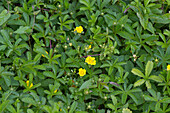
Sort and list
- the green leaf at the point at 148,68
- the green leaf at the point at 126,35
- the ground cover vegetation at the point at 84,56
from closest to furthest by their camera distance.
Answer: the ground cover vegetation at the point at 84,56, the green leaf at the point at 148,68, the green leaf at the point at 126,35

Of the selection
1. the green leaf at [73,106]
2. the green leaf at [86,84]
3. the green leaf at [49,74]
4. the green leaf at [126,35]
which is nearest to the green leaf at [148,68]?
the green leaf at [126,35]

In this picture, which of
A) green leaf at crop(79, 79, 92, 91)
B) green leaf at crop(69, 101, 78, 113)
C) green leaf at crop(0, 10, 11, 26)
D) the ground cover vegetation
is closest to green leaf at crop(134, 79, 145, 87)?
the ground cover vegetation

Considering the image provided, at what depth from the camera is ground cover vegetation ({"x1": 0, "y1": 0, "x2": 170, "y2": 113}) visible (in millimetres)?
2139

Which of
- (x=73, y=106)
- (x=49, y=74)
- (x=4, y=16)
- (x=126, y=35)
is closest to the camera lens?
(x=73, y=106)

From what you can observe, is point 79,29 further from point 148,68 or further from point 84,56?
point 148,68

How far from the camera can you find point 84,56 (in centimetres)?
237

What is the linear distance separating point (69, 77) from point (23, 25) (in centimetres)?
74

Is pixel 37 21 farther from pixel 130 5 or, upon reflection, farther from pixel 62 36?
pixel 130 5

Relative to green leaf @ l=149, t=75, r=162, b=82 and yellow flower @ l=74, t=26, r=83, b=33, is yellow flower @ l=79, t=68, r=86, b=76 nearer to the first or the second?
yellow flower @ l=74, t=26, r=83, b=33

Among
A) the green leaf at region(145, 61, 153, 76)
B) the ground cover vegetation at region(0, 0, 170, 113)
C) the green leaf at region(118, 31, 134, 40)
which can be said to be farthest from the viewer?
the green leaf at region(118, 31, 134, 40)

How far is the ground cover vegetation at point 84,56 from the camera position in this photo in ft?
7.02

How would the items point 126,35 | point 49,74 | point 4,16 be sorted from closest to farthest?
point 49,74 < point 4,16 < point 126,35

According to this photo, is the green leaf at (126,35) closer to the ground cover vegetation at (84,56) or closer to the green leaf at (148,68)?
the ground cover vegetation at (84,56)

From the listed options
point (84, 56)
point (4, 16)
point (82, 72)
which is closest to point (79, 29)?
point (84, 56)
